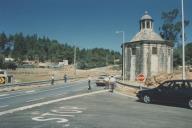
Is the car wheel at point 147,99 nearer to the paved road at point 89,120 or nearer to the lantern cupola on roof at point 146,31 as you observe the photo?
the paved road at point 89,120

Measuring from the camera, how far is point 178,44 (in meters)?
96.2

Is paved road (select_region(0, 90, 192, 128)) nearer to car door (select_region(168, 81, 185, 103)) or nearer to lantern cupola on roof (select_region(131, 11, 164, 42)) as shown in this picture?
car door (select_region(168, 81, 185, 103))

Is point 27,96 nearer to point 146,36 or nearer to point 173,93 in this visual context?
point 173,93

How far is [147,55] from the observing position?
57.5 meters

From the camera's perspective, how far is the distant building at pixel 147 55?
5744cm

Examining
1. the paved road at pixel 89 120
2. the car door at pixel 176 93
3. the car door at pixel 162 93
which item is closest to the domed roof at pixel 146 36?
the car door at pixel 162 93

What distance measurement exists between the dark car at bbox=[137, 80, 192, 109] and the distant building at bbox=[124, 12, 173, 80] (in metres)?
34.8

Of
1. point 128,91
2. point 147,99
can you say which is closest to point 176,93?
point 147,99

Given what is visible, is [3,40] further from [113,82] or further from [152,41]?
[113,82]

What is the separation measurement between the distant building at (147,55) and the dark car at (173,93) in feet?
114

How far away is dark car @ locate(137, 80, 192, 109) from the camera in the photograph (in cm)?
2020

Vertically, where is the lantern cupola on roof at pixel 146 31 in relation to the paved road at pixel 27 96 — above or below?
above

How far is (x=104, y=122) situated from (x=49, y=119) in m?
2.35

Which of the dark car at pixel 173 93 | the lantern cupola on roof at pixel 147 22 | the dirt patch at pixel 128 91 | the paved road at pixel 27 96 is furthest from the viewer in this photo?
the lantern cupola on roof at pixel 147 22
